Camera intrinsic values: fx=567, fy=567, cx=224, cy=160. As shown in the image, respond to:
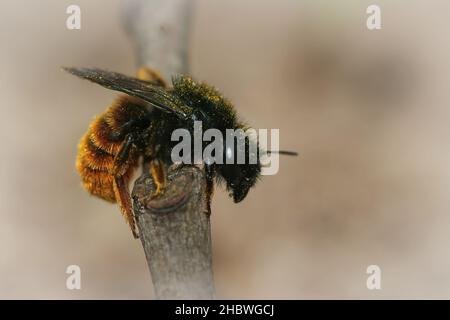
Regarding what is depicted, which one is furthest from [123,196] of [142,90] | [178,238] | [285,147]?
[285,147]

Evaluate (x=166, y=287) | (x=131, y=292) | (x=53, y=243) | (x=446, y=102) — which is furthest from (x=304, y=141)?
(x=166, y=287)

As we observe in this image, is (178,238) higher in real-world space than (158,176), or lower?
lower

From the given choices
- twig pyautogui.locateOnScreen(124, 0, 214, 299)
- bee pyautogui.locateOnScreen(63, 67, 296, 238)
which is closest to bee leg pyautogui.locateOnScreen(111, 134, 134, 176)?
bee pyautogui.locateOnScreen(63, 67, 296, 238)

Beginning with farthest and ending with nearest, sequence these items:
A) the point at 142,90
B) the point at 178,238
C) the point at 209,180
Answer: the point at 142,90
the point at 209,180
the point at 178,238

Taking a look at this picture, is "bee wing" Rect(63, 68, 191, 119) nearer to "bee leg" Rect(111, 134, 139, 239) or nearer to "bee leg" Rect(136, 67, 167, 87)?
"bee leg" Rect(111, 134, 139, 239)

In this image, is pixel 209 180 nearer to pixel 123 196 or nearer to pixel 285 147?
pixel 123 196

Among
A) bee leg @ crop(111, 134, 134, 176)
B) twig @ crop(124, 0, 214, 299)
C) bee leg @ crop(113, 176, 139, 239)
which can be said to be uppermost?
bee leg @ crop(111, 134, 134, 176)

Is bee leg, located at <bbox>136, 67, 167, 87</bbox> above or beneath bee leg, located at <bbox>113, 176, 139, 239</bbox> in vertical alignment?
above

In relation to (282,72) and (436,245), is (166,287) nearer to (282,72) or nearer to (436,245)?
(436,245)

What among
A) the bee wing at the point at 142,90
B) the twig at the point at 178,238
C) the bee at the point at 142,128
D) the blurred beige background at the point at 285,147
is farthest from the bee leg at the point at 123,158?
the blurred beige background at the point at 285,147
